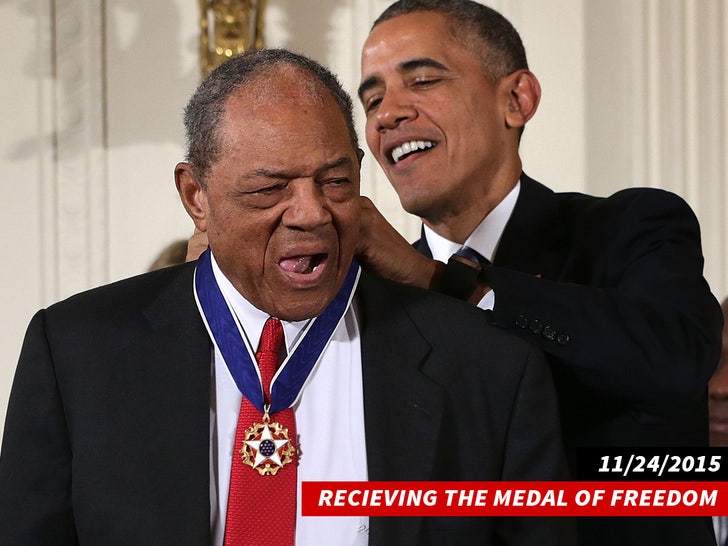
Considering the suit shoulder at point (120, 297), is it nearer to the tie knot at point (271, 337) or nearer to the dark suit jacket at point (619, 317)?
the tie knot at point (271, 337)

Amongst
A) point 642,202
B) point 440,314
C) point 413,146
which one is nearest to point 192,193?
point 440,314

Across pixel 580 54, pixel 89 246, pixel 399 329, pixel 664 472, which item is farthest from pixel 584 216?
pixel 89 246

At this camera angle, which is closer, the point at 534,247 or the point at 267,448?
the point at 267,448

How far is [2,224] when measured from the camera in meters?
4.09

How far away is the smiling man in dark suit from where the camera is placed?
198 centimetres

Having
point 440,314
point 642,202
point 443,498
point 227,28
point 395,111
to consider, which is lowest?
point 443,498

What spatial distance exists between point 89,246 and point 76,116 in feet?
1.48

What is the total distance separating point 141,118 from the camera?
412cm

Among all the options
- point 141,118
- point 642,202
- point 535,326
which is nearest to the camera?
point 535,326

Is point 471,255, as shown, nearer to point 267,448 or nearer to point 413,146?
point 413,146

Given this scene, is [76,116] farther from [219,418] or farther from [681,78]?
[219,418]

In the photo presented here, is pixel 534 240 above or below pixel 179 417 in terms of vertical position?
above

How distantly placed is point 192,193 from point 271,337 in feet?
0.79

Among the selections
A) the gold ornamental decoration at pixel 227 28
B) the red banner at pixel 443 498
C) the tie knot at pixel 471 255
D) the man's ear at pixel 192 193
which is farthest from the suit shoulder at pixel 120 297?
the gold ornamental decoration at pixel 227 28
